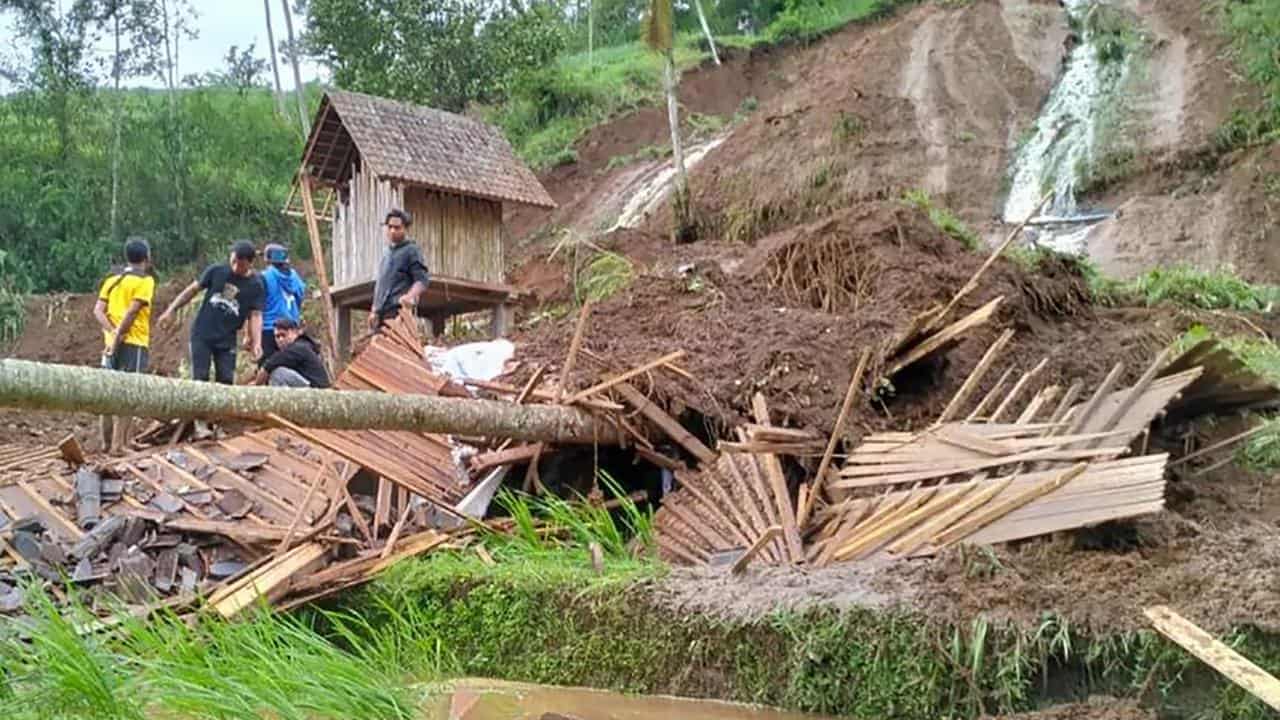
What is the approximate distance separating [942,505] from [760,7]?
38200mm

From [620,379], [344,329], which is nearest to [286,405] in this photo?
[620,379]

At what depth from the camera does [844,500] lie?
7977mm

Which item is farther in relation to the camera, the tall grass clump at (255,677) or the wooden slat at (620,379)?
the wooden slat at (620,379)

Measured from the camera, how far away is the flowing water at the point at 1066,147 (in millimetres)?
20438

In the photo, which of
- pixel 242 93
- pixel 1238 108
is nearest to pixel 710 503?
pixel 1238 108

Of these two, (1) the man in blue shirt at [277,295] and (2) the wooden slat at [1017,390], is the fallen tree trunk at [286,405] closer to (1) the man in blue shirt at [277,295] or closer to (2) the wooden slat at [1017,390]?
(2) the wooden slat at [1017,390]

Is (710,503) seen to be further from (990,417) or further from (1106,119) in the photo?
(1106,119)

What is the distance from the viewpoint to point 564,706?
673cm

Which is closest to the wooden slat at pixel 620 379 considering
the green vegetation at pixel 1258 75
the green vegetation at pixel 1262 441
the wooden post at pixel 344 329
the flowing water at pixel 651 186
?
the green vegetation at pixel 1262 441

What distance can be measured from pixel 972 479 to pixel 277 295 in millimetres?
6367

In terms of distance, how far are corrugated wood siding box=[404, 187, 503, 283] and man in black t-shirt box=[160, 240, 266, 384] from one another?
5337 mm

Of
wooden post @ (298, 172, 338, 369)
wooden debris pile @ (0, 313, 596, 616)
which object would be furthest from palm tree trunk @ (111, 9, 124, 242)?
wooden debris pile @ (0, 313, 596, 616)

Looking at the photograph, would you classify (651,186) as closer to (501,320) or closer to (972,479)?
(501,320)

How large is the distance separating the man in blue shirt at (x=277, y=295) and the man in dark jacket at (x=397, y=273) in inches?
27.3
